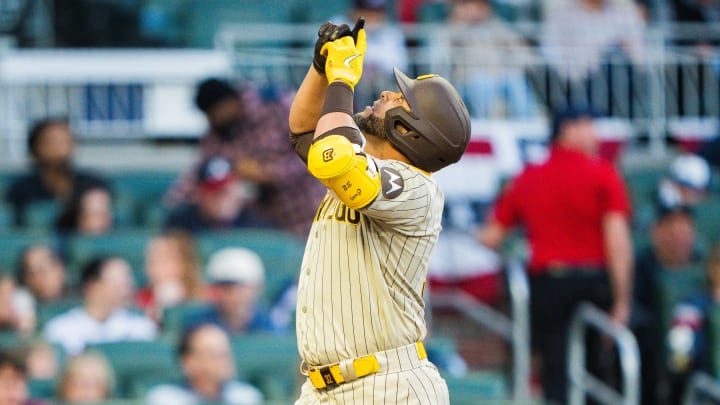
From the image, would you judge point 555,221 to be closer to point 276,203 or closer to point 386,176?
point 276,203

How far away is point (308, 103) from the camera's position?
4461mm

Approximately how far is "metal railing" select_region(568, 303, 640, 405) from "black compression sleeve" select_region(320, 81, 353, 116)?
3901 millimetres

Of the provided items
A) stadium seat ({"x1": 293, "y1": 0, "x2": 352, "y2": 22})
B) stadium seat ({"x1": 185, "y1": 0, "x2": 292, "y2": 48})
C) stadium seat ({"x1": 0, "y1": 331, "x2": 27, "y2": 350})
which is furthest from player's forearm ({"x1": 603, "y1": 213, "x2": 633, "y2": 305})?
stadium seat ({"x1": 185, "y1": 0, "x2": 292, "y2": 48})

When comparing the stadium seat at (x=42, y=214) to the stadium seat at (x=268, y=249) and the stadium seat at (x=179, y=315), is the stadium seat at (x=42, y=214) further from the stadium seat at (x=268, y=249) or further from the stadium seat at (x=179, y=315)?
the stadium seat at (x=179, y=315)

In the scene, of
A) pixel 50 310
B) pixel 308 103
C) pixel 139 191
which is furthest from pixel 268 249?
pixel 308 103

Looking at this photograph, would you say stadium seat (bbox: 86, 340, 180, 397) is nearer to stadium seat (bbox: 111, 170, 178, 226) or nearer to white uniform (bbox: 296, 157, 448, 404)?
stadium seat (bbox: 111, 170, 178, 226)

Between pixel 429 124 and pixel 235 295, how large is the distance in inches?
140

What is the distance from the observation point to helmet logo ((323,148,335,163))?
3.90 metres

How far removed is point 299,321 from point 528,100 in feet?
21.6

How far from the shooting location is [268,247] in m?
8.34

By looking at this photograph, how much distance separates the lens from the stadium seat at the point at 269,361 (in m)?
7.32

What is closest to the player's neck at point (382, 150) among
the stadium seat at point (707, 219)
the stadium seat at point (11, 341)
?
the stadium seat at point (11, 341)

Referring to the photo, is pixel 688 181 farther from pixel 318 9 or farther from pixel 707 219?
pixel 318 9

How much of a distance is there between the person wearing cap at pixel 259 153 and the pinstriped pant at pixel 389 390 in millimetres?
4165
